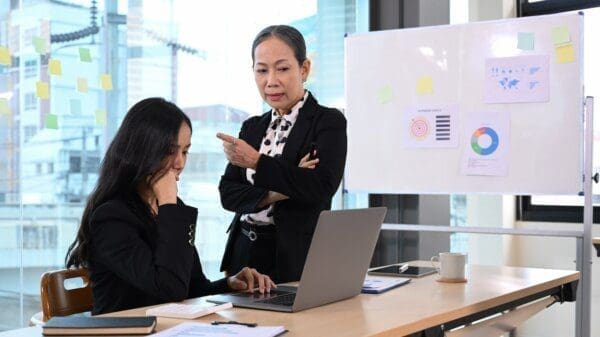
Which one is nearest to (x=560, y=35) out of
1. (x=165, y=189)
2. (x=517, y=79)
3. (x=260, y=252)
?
(x=517, y=79)

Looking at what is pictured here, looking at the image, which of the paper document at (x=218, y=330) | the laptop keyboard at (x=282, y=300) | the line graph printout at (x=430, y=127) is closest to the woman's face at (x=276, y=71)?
the laptop keyboard at (x=282, y=300)

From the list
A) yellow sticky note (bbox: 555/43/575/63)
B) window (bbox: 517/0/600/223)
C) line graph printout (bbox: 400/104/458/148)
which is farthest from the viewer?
window (bbox: 517/0/600/223)

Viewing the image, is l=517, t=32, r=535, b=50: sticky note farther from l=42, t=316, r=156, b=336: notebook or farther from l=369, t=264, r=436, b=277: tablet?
l=42, t=316, r=156, b=336: notebook

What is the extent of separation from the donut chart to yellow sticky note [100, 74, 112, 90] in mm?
1655

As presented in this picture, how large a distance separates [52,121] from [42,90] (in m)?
0.12

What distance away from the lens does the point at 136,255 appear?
65.0 inches

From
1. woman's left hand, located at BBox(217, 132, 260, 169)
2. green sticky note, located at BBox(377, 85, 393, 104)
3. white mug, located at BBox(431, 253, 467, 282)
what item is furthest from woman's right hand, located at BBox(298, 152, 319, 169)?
green sticky note, located at BBox(377, 85, 393, 104)

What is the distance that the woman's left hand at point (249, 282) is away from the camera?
6.26ft

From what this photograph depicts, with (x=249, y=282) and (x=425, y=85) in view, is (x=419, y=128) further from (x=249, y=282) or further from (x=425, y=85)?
(x=249, y=282)

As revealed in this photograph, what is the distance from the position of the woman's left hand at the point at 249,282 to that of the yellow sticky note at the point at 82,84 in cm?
131

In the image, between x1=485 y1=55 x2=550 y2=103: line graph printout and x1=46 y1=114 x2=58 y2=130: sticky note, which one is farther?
x1=485 y1=55 x2=550 y2=103: line graph printout

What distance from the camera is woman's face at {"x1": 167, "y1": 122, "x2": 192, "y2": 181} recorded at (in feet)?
5.98

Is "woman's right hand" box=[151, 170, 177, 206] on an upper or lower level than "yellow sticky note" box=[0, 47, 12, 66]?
lower

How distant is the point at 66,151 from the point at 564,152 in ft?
6.87
